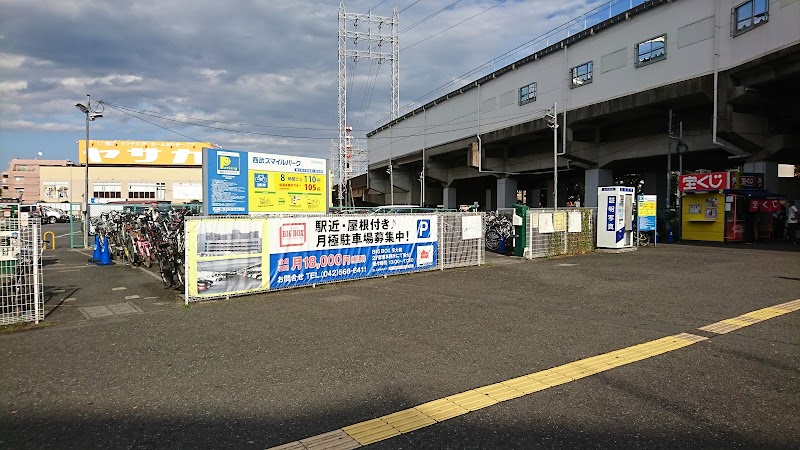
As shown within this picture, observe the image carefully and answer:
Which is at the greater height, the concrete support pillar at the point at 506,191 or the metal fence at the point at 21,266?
the concrete support pillar at the point at 506,191

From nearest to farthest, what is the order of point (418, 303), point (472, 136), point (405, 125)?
point (418, 303) < point (472, 136) < point (405, 125)

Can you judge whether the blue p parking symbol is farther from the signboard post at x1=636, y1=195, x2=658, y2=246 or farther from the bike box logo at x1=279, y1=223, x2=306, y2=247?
the signboard post at x1=636, y1=195, x2=658, y2=246

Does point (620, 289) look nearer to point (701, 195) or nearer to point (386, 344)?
point (386, 344)

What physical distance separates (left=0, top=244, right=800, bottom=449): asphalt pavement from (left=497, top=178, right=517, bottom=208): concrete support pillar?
35.4 metres

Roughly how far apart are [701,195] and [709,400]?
73.1ft

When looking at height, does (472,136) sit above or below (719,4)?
below

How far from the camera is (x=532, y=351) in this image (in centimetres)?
580

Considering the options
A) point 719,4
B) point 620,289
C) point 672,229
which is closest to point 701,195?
point 672,229

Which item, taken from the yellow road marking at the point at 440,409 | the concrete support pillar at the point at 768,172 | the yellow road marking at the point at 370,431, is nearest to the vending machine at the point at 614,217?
the concrete support pillar at the point at 768,172

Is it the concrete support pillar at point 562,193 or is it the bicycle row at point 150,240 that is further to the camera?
the concrete support pillar at point 562,193

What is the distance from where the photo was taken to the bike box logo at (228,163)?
11165 millimetres

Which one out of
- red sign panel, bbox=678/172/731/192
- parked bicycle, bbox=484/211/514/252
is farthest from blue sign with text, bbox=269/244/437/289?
red sign panel, bbox=678/172/731/192

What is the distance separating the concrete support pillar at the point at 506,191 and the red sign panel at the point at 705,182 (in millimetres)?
21633

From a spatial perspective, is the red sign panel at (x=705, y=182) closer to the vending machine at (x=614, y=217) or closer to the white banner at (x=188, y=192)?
the vending machine at (x=614, y=217)
